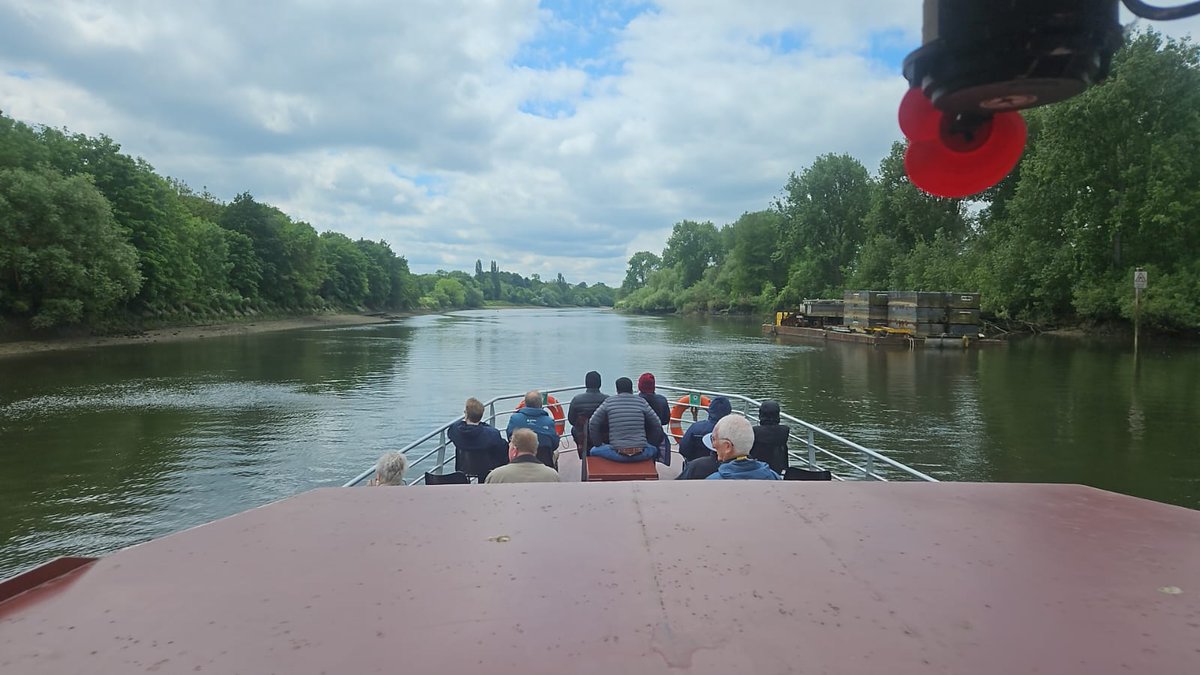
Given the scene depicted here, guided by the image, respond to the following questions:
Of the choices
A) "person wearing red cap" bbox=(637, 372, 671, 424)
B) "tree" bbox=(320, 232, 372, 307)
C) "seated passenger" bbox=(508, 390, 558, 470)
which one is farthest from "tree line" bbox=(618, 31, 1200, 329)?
"tree" bbox=(320, 232, 372, 307)

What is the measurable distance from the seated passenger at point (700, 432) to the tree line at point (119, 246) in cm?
4183

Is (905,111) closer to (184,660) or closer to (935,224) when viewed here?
(184,660)

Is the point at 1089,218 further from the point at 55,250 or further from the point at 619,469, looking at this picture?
the point at 55,250

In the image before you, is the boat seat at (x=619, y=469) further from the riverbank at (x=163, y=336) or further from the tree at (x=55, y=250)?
the tree at (x=55, y=250)

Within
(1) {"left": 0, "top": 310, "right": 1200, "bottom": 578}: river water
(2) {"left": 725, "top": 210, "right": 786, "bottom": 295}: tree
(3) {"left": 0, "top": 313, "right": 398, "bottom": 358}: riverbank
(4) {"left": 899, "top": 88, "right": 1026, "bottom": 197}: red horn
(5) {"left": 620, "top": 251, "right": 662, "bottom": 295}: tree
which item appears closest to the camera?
(4) {"left": 899, "top": 88, "right": 1026, "bottom": 197}: red horn

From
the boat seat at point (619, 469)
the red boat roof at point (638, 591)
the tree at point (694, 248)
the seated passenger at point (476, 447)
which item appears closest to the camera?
the red boat roof at point (638, 591)

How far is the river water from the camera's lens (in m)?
10.7

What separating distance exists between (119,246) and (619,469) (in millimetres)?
46192

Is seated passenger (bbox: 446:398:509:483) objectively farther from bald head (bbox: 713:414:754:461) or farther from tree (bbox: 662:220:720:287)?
tree (bbox: 662:220:720:287)

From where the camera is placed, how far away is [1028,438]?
14609 millimetres

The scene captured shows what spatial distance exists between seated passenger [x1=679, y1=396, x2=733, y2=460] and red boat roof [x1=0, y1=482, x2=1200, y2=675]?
5.23 metres

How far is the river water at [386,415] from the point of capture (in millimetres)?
10727

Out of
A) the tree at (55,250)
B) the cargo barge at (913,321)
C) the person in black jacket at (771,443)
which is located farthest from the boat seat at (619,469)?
the tree at (55,250)

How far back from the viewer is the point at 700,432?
25.4ft
